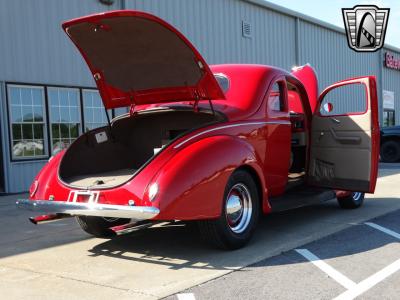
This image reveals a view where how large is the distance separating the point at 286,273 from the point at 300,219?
8.28 feet

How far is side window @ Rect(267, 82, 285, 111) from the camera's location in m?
5.94

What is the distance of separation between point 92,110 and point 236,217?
8.07m

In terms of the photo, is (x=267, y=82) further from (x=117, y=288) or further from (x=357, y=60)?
(x=357, y=60)

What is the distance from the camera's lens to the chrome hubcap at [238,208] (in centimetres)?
486

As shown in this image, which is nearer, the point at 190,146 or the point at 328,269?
the point at 328,269

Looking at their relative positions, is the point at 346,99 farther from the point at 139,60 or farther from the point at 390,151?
the point at 139,60

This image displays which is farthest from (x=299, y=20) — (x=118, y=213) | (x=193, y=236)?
(x=118, y=213)

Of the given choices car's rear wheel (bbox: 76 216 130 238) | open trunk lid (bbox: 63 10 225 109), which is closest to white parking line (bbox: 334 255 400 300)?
open trunk lid (bbox: 63 10 225 109)

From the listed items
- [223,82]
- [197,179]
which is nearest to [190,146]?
[197,179]

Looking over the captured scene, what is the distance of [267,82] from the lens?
585 centimetres

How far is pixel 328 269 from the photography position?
432 centimetres

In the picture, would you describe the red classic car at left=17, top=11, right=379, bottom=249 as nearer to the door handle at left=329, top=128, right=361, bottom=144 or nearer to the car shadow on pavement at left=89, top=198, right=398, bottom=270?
the door handle at left=329, top=128, right=361, bottom=144

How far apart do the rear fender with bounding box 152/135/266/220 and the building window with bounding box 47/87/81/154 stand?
7477mm

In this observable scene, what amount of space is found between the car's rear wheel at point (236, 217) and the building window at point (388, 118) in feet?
80.6
